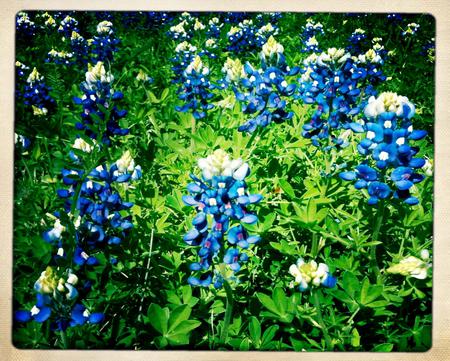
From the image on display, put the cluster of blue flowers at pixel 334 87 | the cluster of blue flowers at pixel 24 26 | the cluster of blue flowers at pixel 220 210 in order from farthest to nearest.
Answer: the cluster of blue flowers at pixel 334 87, the cluster of blue flowers at pixel 24 26, the cluster of blue flowers at pixel 220 210

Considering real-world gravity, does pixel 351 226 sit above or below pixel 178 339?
above

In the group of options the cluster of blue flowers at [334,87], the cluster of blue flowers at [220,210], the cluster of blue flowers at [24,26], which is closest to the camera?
the cluster of blue flowers at [220,210]

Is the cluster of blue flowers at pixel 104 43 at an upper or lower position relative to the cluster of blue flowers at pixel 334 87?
upper

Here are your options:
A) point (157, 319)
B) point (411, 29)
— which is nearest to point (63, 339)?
point (157, 319)

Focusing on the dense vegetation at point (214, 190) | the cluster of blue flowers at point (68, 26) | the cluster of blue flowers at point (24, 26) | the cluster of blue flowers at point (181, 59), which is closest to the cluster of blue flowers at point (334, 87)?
the dense vegetation at point (214, 190)

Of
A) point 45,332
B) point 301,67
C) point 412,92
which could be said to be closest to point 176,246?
point 45,332

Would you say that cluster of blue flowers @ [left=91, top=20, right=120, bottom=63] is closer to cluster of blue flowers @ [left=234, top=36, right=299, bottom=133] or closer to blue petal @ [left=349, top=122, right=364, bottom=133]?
cluster of blue flowers @ [left=234, top=36, right=299, bottom=133]

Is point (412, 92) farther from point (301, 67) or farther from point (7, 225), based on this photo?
point (7, 225)

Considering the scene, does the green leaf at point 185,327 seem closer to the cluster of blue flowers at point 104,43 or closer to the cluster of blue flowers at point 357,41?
the cluster of blue flowers at point 104,43

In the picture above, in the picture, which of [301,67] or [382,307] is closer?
[382,307]
